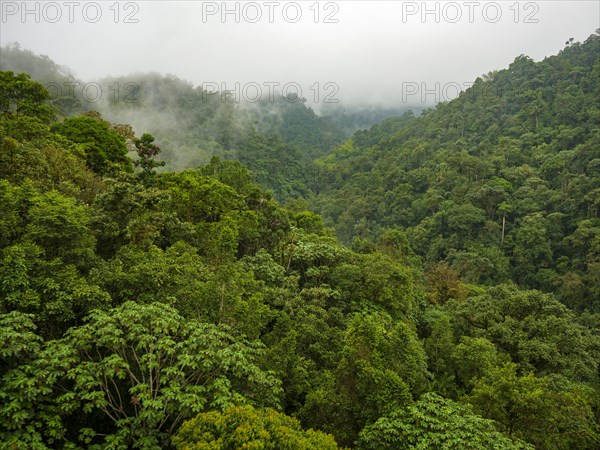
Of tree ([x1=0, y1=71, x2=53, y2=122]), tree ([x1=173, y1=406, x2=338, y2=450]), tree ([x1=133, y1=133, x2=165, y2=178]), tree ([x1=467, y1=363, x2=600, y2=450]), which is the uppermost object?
tree ([x1=0, y1=71, x2=53, y2=122])

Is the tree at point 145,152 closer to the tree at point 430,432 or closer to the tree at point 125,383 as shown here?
the tree at point 125,383

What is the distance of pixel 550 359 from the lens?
14.8 meters

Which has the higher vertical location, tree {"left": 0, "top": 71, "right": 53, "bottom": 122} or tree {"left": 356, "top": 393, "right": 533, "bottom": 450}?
tree {"left": 0, "top": 71, "right": 53, "bottom": 122}

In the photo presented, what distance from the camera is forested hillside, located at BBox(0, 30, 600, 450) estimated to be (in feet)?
19.4

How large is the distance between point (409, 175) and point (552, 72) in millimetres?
32615

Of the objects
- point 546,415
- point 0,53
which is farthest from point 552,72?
point 0,53

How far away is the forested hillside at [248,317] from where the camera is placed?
19.4ft

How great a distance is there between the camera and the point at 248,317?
9492mm

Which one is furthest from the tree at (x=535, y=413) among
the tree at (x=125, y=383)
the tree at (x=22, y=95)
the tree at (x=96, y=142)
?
Result: the tree at (x=22, y=95)

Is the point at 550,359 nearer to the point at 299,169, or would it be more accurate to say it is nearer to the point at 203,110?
the point at 299,169

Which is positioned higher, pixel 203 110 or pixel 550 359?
pixel 203 110

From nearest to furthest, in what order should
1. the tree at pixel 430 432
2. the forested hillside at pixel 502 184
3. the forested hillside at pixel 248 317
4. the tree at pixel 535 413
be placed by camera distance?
the forested hillside at pixel 248 317 < the tree at pixel 430 432 < the tree at pixel 535 413 < the forested hillside at pixel 502 184

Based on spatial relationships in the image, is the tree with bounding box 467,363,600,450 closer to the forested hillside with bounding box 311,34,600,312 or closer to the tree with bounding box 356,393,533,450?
the tree with bounding box 356,393,533,450

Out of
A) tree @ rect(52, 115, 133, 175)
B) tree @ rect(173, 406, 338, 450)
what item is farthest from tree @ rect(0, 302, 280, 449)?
tree @ rect(52, 115, 133, 175)
